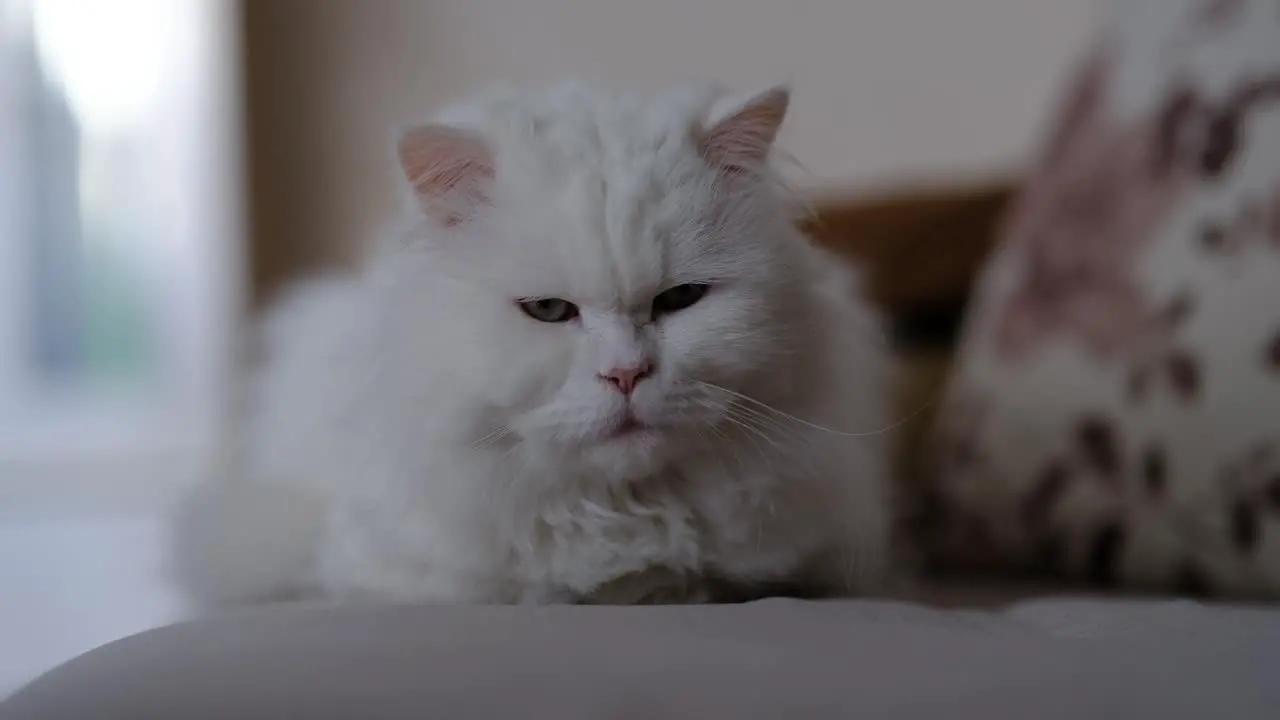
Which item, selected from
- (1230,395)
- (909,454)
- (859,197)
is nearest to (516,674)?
(1230,395)

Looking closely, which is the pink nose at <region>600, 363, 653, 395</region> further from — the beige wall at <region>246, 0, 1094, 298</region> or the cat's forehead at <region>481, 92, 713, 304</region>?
the beige wall at <region>246, 0, 1094, 298</region>

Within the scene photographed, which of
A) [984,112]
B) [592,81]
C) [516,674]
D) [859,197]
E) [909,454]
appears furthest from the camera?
[984,112]

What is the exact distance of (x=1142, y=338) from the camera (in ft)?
4.31

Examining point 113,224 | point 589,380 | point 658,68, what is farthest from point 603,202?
point 113,224

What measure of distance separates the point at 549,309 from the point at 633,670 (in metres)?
0.39

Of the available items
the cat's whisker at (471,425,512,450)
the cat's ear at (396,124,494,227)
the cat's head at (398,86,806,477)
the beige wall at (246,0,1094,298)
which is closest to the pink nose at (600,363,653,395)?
the cat's head at (398,86,806,477)

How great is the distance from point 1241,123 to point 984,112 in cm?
140

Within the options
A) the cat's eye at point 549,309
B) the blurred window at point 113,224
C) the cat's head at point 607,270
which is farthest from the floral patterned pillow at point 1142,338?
the blurred window at point 113,224

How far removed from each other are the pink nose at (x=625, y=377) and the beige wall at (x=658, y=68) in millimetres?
1458

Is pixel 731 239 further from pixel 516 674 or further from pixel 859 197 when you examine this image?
pixel 859 197

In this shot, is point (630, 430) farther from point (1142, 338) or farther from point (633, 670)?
point (1142, 338)

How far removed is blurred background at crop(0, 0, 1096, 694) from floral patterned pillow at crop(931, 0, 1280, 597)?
1.13 meters

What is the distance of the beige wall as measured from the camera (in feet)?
8.48

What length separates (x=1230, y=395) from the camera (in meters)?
1.20
